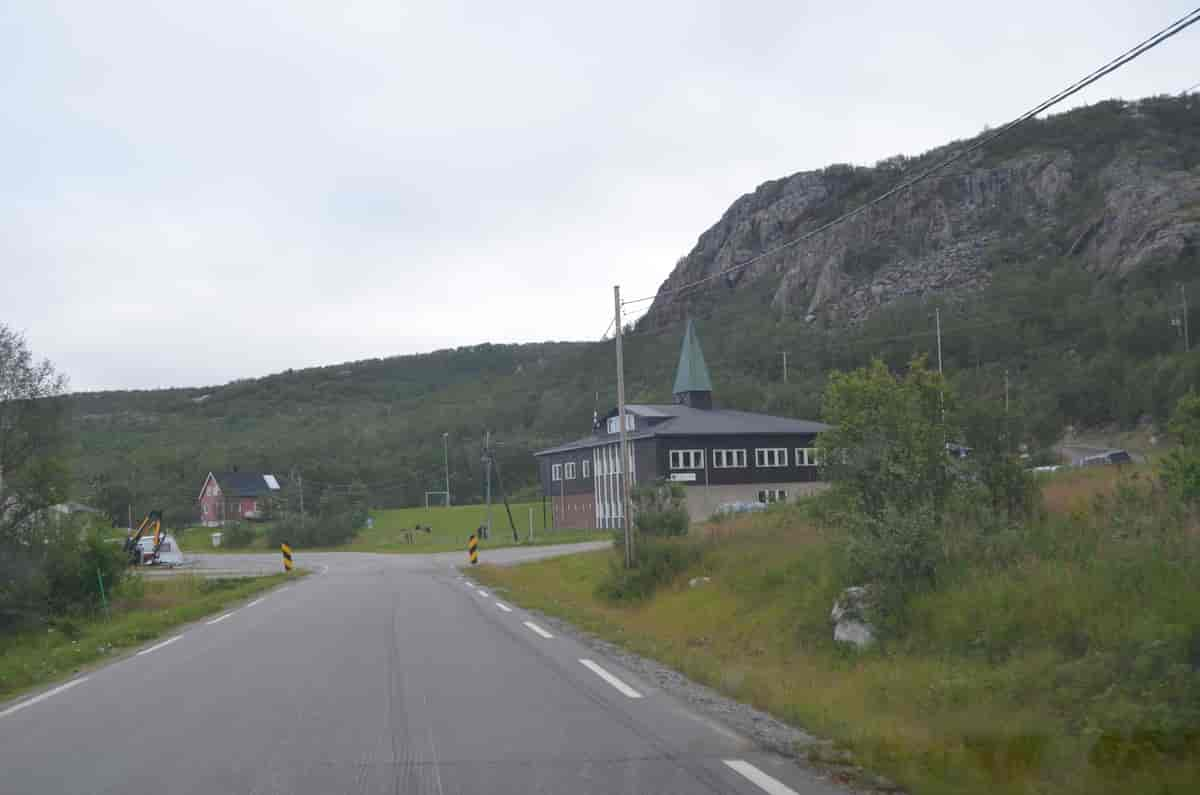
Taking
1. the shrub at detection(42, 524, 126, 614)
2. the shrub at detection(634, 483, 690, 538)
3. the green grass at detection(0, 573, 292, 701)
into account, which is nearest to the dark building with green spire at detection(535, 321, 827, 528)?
the green grass at detection(0, 573, 292, 701)

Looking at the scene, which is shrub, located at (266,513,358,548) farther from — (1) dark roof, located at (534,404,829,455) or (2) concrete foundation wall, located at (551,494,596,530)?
(1) dark roof, located at (534,404,829,455)

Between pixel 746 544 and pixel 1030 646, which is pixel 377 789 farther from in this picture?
pixel 746 544

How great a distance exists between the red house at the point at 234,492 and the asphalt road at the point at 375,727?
94843 mm

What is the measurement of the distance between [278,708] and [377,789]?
3316 millimetres

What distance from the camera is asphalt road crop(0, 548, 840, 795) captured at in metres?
6.61

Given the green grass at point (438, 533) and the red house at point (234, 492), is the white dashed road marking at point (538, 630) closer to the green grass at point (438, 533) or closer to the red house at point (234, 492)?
the green grass at point (438, 533)

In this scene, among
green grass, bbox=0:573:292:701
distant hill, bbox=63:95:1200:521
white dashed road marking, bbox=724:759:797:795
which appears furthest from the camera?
distant hill, bbox=63:95:1200:521

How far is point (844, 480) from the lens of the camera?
16062 mm

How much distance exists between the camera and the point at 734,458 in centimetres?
6141

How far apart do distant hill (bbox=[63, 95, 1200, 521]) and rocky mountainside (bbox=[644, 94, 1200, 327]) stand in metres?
0.29

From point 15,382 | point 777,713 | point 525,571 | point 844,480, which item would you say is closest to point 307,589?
point 525,571

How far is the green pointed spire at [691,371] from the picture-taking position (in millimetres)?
67875

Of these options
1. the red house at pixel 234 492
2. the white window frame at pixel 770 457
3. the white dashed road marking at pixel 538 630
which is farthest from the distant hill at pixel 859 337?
the white dashed road marking at pixel 538 630

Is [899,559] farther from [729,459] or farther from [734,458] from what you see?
[734,458]
